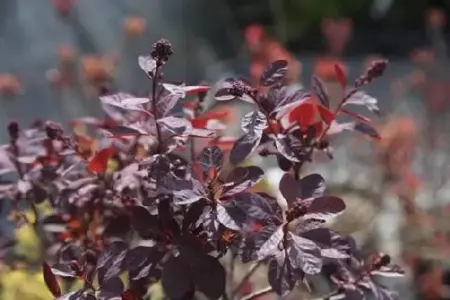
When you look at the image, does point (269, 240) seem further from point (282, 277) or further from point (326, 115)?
point (326, 115)

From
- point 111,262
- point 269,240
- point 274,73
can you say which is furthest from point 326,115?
point 111,262

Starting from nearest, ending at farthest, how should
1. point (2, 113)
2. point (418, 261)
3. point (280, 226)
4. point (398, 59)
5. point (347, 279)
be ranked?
1. point (280, 226)
2. point (347, 279)
3. point (418, 261)
4. point (2, 113)
5. point (398, 59)

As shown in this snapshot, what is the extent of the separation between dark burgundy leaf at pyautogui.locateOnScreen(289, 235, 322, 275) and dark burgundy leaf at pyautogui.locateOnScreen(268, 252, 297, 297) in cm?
1

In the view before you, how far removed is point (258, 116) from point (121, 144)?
11.6 inches

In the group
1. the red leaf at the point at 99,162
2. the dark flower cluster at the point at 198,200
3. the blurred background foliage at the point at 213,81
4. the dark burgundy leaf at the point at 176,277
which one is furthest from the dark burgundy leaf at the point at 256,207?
the blurred background foliage at the point at 213,81

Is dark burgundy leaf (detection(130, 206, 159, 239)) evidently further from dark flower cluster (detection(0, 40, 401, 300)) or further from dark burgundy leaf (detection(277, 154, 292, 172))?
dark burgundy leaf (detection(277, 154, 292, 172))

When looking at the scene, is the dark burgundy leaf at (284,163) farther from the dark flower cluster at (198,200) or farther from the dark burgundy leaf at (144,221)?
the dark burgundy leaf at (144,221)

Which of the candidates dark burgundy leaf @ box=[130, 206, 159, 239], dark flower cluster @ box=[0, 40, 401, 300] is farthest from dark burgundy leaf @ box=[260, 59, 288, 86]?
dark burgundy leaf @ box=[130, 206, 159, 239]

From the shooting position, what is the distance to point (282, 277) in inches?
36.0

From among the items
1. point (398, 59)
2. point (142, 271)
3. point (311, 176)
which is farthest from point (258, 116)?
point (398, 59)

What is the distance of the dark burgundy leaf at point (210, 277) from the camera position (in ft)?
3.18

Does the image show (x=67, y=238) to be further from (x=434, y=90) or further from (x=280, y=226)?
(x=434, y=90)

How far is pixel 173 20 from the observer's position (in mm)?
4695

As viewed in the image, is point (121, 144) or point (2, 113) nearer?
point (121, 144)
